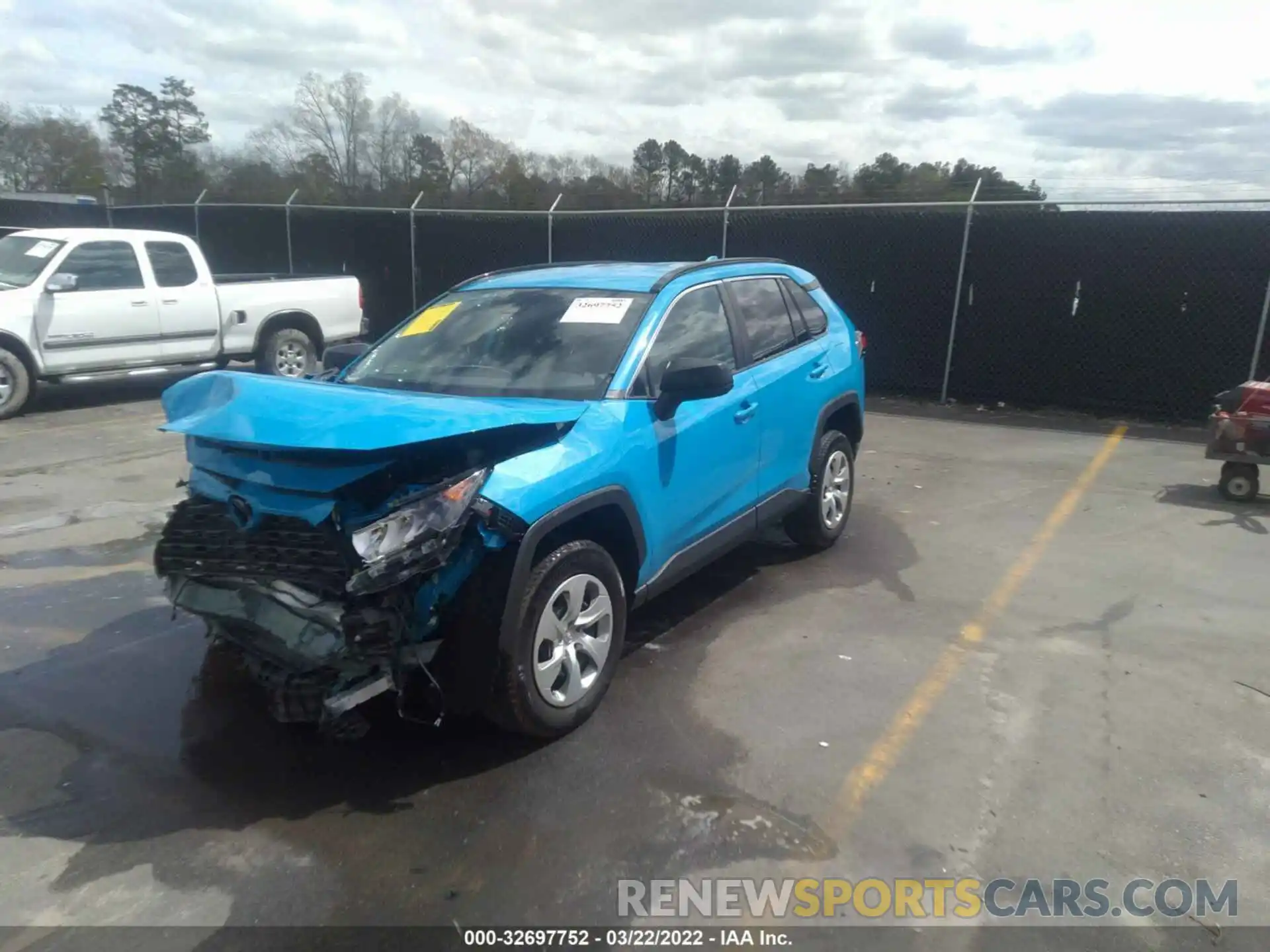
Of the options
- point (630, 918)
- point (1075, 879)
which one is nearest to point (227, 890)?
point (630, 918)

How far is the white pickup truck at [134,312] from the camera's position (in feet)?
33.1

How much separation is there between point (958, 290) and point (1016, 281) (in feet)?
2.13

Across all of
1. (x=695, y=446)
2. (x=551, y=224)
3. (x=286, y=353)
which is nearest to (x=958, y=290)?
(x=551, y=224)

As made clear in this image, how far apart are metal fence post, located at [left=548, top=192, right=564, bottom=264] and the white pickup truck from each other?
3.24 metres

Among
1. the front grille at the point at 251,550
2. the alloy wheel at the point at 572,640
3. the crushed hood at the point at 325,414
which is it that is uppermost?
the crushed hood at the point at 325,414

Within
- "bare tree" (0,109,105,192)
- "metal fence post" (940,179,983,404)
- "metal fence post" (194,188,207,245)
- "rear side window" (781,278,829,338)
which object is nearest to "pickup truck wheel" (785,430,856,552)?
"rear side window" (781,278,829,338)

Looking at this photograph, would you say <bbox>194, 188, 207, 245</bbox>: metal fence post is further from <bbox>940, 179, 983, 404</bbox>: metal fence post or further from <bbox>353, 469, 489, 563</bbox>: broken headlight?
<bbox>353, 469, 489, 563</bbox>: broken headlight

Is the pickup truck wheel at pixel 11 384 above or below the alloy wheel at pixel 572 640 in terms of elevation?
below

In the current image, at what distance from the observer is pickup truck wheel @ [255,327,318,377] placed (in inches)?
478

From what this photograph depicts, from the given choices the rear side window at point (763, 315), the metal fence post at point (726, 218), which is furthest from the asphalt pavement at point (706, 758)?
the metal fence post at point (726, 218)

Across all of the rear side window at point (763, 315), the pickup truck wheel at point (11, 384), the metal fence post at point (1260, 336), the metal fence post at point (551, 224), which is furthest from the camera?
the metal fence post at point (551, 224)

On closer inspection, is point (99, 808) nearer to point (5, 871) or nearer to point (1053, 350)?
point (5, 871)

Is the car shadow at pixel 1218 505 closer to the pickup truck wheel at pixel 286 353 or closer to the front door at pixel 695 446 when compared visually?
the front door at pixel 695 446

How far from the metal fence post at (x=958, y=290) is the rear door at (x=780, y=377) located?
625cm
